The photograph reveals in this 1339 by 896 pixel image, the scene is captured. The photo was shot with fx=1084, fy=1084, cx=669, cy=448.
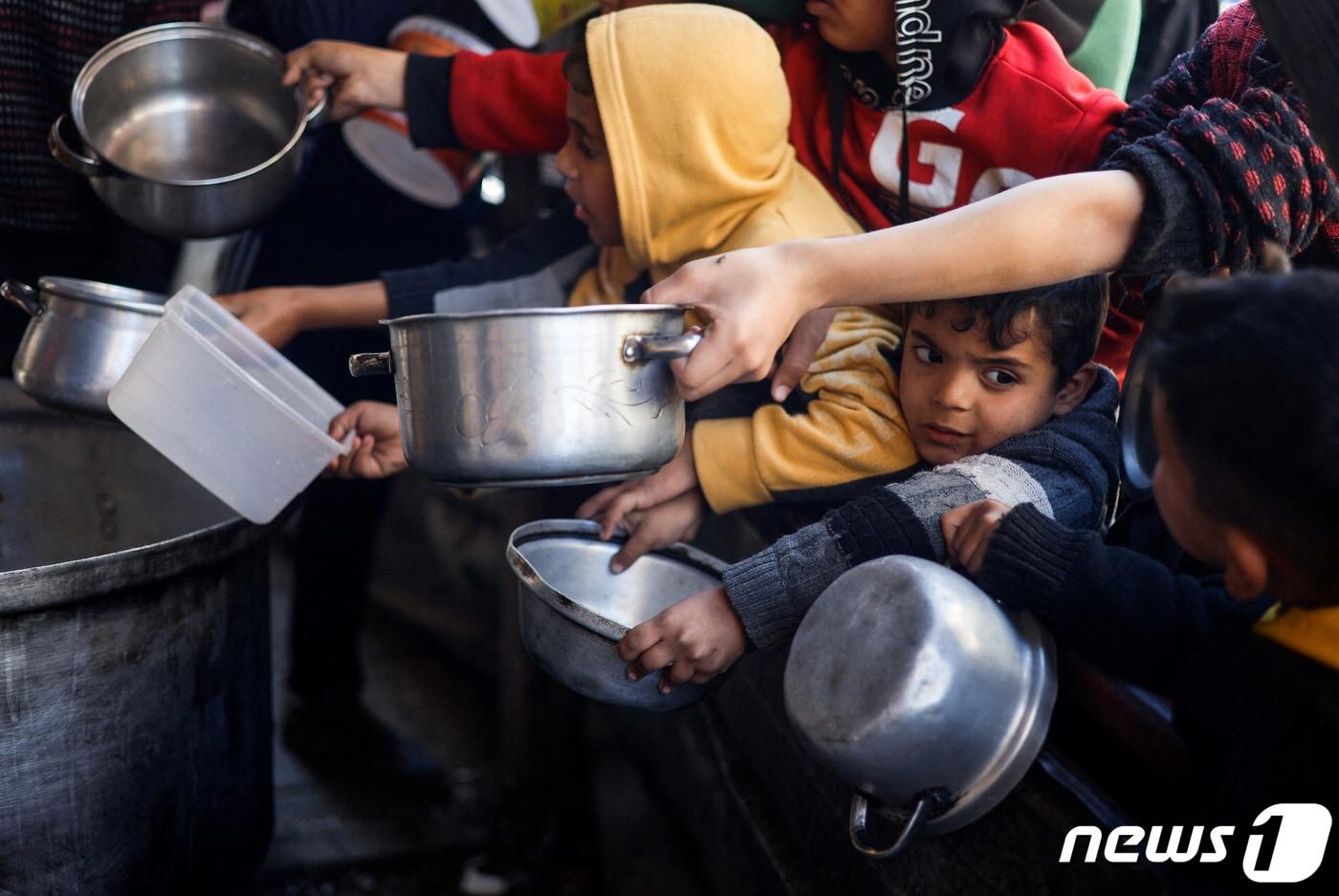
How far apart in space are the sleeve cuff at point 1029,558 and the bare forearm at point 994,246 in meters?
0.33

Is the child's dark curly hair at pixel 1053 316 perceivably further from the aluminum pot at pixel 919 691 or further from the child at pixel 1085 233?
the aluminum pot at pixel 919 691

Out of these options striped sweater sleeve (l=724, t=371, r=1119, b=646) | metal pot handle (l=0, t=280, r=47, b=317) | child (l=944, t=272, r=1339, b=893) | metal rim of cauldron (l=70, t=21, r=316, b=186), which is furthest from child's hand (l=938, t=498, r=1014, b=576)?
metal pot handle (l=0, t=280, r=47, b=317)

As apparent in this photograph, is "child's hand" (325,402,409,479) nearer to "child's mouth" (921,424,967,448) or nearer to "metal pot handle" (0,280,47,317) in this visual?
"metal pot handle" (0,280,47,317)

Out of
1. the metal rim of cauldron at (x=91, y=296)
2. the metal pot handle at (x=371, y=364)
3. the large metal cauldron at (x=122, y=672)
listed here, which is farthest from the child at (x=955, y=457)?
the metal rim of cauldron at (x=91, y=296)

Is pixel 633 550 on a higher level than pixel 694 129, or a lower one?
lower

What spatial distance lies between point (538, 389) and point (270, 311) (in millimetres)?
1245

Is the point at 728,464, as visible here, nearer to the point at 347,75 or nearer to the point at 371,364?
the point at 371,364

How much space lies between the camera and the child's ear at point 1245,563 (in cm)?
107

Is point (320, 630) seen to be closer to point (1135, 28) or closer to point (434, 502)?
point (434, 502)

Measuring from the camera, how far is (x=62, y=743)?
1.80 m

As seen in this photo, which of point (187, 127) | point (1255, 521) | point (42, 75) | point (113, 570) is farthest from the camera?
point (42, 75)

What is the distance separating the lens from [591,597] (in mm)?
1911

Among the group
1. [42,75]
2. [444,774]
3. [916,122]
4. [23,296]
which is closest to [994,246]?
[916,122]

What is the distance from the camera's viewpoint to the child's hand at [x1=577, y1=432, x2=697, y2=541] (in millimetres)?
1903
